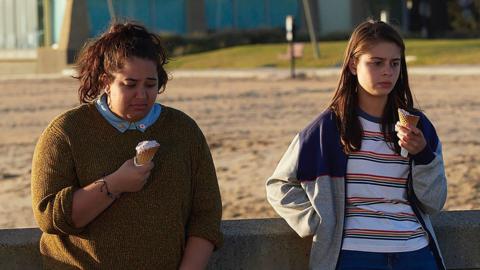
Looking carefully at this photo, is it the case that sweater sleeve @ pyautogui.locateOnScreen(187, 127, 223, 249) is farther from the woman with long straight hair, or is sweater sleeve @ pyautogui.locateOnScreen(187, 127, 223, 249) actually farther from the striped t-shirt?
the striped t-shirt

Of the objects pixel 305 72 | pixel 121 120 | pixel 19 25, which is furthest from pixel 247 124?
pixel 19 25

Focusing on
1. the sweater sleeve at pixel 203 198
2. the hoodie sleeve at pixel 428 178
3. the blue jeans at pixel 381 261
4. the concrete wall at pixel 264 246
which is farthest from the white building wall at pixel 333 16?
the sweater sleeve at pixel 203 198

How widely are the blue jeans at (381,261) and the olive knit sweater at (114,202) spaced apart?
1.73ft

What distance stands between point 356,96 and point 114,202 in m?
1.04

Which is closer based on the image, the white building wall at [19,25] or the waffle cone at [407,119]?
the waffle cone at [407,119]

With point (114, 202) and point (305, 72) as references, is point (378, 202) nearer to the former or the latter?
point (114, 202)

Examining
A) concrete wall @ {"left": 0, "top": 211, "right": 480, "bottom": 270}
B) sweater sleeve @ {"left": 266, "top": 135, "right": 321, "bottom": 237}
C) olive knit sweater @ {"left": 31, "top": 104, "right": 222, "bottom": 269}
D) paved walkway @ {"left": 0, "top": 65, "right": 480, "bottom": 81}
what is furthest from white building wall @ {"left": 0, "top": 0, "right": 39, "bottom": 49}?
olive knit sweater @ {"left": 31, "top": 104, "right": 222, "bottom": 269}

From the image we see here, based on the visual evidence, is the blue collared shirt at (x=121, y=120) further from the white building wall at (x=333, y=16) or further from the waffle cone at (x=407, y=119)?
the white building wall at (x=333, y=16)

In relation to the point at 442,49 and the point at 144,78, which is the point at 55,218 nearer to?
the point at 144,78

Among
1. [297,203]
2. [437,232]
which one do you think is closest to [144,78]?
[297,203]

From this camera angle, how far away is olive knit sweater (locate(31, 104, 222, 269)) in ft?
9.91

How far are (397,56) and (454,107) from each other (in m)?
14.3

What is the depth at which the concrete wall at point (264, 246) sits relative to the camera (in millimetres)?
3586

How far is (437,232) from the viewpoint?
3801 mm
